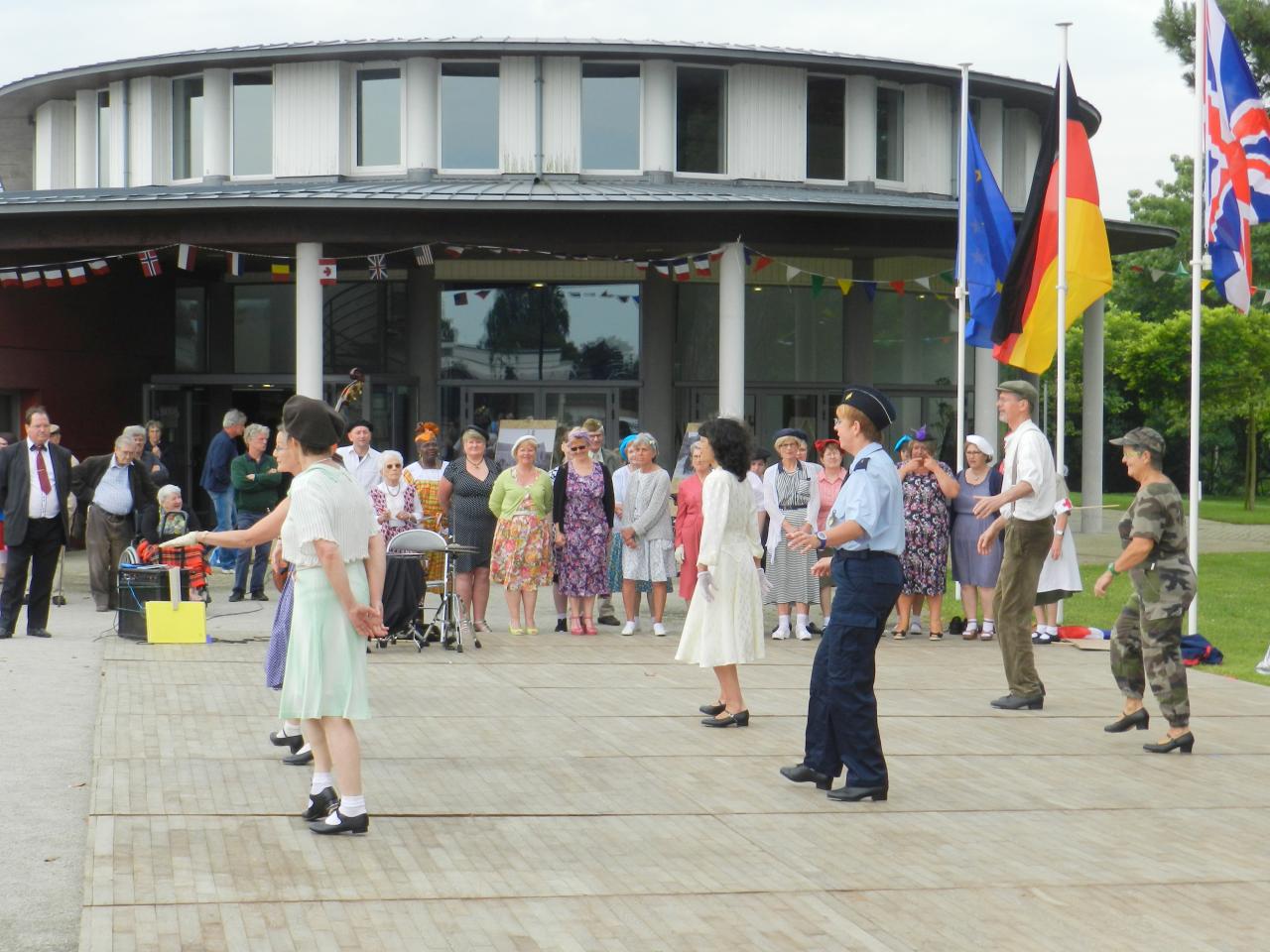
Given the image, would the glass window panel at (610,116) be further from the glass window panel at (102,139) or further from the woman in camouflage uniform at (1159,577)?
the woman in camouflage uniform at (1159,577)

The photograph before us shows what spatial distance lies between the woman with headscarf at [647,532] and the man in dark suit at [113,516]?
508 cm

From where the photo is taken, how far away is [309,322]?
22.3m

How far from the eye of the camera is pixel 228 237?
2244cm

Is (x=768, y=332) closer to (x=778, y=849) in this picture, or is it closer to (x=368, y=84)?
(x=368, y=84)

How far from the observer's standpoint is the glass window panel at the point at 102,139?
28.5 metres

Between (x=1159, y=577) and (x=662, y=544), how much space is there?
6241 millimetres

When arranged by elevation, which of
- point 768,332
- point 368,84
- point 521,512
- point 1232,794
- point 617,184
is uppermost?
point 368,84

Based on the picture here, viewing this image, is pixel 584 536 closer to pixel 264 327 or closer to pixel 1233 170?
Answer: pixel 1233 170

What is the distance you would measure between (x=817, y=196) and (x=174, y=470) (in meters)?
11.7

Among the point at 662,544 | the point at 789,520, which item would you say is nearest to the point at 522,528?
the point at 662,544

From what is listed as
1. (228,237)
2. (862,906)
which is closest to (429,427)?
(228,237)

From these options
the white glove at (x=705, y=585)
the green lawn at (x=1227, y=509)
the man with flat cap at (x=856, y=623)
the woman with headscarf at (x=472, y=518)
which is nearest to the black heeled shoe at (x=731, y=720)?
the white glove at (x=705, y=585)

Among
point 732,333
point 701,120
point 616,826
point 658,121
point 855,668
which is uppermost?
point 701,120

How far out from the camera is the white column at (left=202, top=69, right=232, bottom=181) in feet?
87.8
